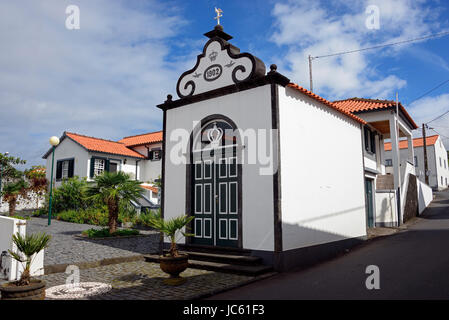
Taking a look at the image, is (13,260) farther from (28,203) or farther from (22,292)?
(28,203)

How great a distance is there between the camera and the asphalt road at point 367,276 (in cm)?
548

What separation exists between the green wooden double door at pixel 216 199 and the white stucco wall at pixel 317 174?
4.35 feet

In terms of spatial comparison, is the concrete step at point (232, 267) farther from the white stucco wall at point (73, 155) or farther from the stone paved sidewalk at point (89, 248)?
the white stucco wall at point (73, 155)

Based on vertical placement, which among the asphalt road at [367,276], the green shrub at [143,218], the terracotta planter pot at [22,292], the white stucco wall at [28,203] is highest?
the white stucco wall at [28,203]

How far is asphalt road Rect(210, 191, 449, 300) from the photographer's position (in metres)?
5.48

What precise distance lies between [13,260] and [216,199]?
14.8 feet

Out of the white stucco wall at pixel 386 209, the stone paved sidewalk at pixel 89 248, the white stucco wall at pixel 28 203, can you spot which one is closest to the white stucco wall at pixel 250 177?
the stone paved sidewalk at pixel 89 248

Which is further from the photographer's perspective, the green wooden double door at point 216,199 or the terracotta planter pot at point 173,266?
the green wooden double door at point 216,199

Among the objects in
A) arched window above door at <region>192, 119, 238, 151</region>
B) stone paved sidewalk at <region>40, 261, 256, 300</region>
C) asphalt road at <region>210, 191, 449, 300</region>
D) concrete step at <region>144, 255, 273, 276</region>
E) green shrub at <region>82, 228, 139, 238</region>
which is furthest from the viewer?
green shrub at <region>82, 228, 139, 238</region>

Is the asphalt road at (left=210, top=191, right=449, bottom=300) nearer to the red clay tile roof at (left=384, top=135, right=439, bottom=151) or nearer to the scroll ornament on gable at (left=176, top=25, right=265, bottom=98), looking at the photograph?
the scroll ornament on gable at (left=176, top=25, right=265, bottom=98)

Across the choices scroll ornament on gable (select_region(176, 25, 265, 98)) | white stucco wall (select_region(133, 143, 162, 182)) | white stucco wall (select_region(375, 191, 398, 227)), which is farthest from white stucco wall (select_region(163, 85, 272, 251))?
white stucco wall (select_region(133, 143, 162, 182))

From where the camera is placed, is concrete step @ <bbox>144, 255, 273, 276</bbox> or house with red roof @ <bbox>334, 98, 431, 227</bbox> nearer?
concrete step @ <bbox>144, 255, 273, 276</bbox>

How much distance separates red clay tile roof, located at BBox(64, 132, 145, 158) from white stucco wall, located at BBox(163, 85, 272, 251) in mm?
14760

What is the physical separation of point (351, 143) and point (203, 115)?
529cm
